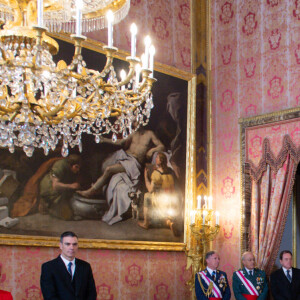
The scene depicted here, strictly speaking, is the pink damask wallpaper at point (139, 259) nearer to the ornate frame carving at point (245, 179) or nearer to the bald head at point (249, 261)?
the ornate frame carving at point (245, 179)

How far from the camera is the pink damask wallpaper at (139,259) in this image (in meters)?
6.47

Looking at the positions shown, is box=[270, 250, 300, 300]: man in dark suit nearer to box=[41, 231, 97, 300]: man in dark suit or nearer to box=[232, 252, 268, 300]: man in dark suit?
box=[232, 252, 268, 300]: man in dark suit

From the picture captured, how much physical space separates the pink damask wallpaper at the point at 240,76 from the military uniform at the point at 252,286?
1078mm

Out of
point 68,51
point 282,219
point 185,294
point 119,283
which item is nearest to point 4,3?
point 68,51

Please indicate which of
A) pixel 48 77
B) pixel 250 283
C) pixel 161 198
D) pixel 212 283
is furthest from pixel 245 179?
pixel 48 77

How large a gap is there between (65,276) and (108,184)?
2370 mm

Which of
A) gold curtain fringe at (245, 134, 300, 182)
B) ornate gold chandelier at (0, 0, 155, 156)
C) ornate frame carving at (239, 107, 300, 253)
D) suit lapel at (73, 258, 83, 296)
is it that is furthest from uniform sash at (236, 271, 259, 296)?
ornate gold chandelier at (0, 0, 155, 156)

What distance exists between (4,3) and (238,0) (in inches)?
206

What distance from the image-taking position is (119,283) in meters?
7.46

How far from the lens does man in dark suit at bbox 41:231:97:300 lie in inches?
204

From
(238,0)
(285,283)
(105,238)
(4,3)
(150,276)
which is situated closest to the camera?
(4,3)

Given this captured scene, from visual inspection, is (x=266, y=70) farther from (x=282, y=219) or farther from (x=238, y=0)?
(x=282, y=219)

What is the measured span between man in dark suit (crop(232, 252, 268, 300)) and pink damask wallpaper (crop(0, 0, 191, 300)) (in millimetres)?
1276

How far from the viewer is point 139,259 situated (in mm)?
7734
